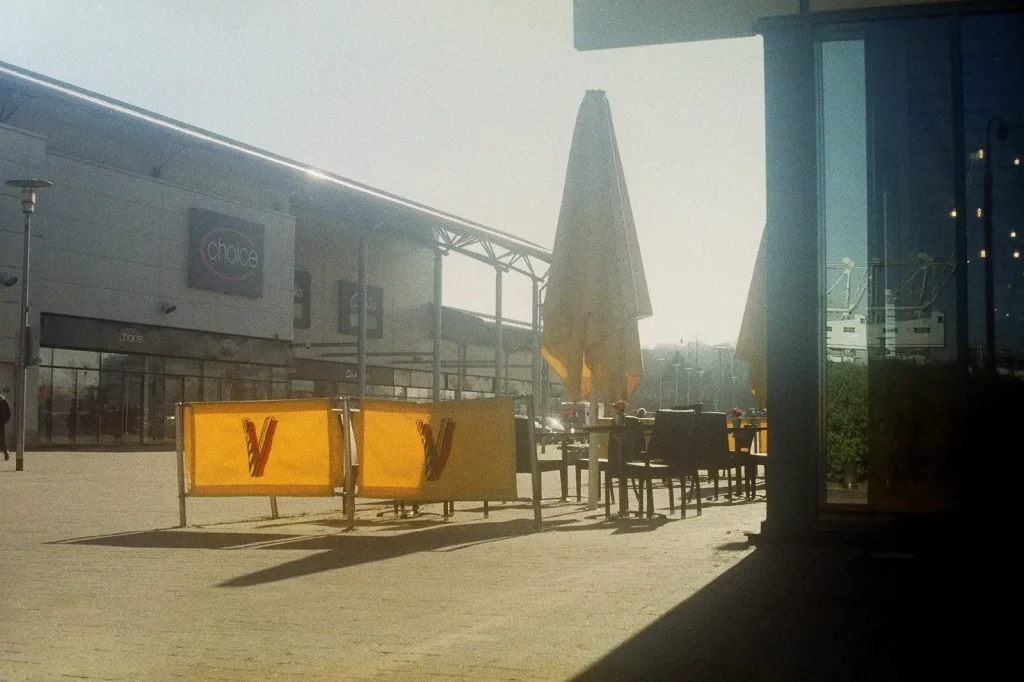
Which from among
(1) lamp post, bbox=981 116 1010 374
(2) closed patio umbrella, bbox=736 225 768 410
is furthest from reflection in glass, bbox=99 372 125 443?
(1) lamp post, bbox=981 116 1010 374

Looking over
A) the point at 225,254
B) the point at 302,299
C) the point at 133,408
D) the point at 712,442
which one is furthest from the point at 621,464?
the point at 302,299

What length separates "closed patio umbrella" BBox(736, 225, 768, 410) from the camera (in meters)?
12.8

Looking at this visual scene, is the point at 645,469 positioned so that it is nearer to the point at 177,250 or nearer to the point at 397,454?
the point at 397,454

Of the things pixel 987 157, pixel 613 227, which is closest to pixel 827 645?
pixel 987 157

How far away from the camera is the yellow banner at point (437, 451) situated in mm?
9750

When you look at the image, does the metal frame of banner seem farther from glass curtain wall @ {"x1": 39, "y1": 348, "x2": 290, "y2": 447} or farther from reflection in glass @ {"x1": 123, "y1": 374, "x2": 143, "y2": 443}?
reflection in glass @ {"x1": 123, "y1": 374, "x2": 143, "y2": 443}

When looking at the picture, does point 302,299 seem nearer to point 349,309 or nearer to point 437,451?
point 349,309

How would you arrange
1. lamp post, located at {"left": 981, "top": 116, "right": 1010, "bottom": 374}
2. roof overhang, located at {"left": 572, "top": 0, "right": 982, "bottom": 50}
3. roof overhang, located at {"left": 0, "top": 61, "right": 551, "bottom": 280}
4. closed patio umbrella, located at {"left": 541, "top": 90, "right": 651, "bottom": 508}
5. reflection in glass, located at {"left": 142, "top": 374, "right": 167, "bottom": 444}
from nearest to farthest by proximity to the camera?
1. lamp post, located at {"left": 981, "top": 116, "right": 1010, "bottom": 374}
2. roof overhang, located at {"left": 572, "top": 0, "right": 982, "bottom": 50}
3. closed patio umbrella, located at {"left": 541, "top": 90, "right": 651, "bottom": 508}
4. roof overhang, located at {"left": 0, "top": 61, "right": 551, "bottom": 280}
5. reflection in glass, located at {"left": 142, "top": 374, "right": 167, "bottom": 444}

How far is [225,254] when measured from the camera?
45.6m

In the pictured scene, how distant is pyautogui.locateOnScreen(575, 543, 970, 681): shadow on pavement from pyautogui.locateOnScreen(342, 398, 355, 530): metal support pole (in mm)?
3707

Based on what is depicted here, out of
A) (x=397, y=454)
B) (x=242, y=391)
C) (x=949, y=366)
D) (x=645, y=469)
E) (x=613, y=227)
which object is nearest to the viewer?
(x=949, y=366)

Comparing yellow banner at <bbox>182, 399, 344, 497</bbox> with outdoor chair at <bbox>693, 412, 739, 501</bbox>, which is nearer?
yellow banner at <bbox>182, 399, 344, 497</bbox>

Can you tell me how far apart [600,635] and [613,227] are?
7.56 m

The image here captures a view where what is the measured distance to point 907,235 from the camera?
773 centimetres
